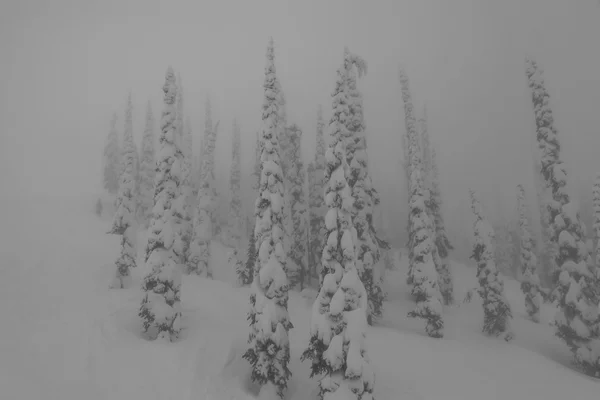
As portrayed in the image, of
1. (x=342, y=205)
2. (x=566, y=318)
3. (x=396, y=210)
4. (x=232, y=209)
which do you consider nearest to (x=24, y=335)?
(x=342, y=205)

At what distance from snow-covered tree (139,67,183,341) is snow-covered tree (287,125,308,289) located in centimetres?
1913

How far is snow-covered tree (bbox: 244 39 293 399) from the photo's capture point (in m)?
14.3

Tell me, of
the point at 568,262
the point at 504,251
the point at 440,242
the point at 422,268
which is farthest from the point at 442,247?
the point at 504,251

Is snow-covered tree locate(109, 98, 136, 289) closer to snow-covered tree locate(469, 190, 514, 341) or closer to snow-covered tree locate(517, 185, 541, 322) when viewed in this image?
snow-covered tree locate(469, 190, 514, 341)

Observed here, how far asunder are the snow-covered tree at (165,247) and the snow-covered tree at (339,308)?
7.64 metres

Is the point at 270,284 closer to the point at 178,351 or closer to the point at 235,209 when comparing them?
the point at 178,351

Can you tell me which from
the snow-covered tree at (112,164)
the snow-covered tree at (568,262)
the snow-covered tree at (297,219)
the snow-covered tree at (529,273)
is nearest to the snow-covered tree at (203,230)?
the snow-covered tree at (297,219)

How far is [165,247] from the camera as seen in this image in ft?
57.2

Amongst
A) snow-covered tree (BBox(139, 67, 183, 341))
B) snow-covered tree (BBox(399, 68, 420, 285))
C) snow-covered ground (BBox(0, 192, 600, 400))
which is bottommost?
snow-covered ground (BBox(0, 192, 600, 400))

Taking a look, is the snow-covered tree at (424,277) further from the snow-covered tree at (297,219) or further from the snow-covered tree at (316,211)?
the snow-covered tree at (297,219)

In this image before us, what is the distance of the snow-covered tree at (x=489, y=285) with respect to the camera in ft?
88.7

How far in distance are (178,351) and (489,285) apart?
2448cm

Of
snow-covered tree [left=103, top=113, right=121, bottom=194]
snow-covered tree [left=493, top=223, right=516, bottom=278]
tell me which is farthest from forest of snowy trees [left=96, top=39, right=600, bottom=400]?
snow-covered tree [left=493, top=223, right=516, bottom=278]

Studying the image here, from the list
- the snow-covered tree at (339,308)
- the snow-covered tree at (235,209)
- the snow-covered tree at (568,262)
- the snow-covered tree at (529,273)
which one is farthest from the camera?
the snow-covered tree at (235,209)
